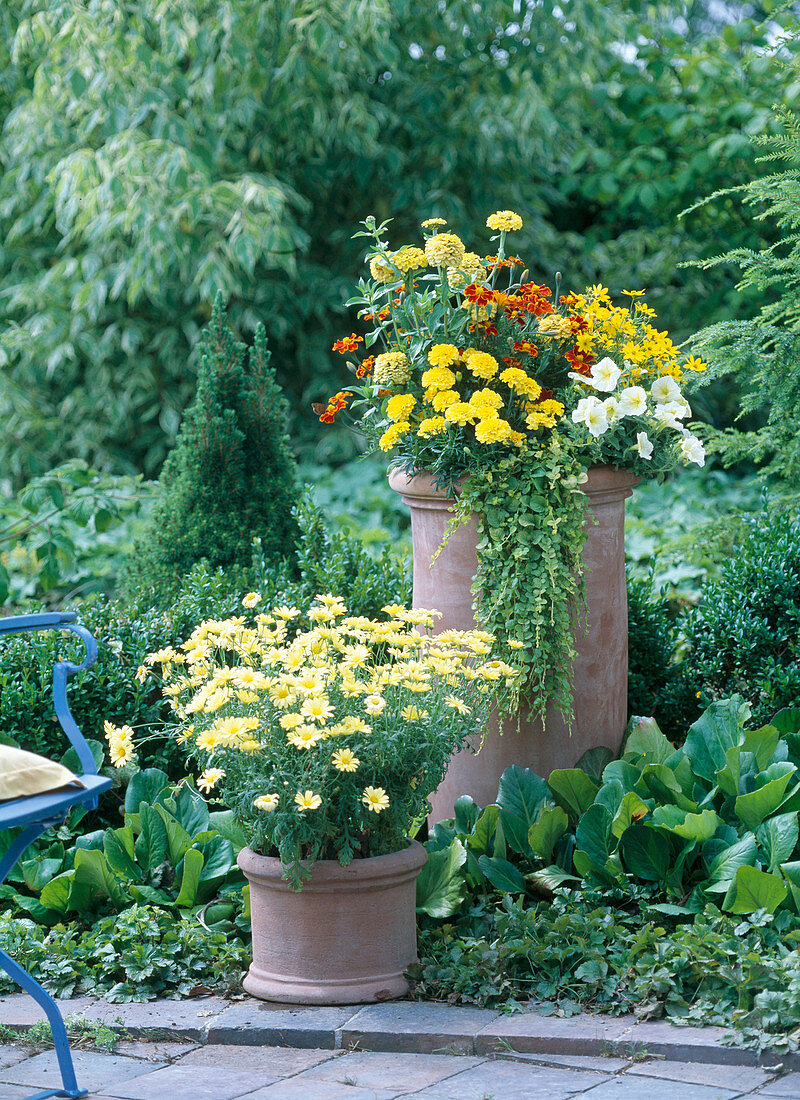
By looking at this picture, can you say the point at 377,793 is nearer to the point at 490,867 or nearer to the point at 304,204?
the point at 490,867

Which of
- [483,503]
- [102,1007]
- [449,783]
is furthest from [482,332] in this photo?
[102,1007]

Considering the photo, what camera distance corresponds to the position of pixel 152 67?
22.3ft

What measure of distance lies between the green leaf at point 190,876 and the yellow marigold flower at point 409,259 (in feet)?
5.68

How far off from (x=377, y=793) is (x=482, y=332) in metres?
1.43

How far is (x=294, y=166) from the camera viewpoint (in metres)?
7.86

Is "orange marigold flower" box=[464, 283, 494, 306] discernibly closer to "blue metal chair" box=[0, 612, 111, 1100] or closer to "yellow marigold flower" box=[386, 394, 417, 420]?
"yellow marigold flower" box=[386, 394, 417, 420]

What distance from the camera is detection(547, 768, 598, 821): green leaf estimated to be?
3.12m

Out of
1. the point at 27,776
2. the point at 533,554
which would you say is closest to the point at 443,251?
the point at 533,554

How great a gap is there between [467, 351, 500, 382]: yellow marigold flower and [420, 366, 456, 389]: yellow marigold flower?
62 mm

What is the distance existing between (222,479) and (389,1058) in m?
2.58

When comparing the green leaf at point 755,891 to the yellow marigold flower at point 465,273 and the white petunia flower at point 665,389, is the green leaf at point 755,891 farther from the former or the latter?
the yellow marigold flower at point 465,273

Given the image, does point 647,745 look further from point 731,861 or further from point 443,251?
point 443,251

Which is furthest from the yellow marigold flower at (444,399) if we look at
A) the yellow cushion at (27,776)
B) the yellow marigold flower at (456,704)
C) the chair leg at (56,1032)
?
the chair leg at (56,1032)

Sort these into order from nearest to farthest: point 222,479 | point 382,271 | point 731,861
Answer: point 731,861
point 382,271
point 222,479
